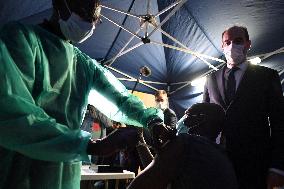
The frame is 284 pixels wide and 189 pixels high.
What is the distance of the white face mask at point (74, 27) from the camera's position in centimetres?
174

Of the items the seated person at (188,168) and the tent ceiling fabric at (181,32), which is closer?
the seated person at (188,168)

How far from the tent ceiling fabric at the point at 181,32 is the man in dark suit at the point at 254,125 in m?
2.42

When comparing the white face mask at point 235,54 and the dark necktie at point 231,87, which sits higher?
the white face mask at point 235,54

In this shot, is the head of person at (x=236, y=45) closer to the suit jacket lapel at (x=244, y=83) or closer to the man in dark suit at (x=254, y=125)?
the man in dark suit at (x=254, y=125)

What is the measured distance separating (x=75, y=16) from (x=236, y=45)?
1.65 metres

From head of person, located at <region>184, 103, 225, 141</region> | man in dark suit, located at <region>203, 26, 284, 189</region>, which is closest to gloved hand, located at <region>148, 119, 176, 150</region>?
head of person, located at <region>184, 103, 225, 141</region>

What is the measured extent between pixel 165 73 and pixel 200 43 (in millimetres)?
1441

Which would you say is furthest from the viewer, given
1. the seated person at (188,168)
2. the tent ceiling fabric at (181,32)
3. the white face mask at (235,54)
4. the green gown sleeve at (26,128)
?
the tent ceiling fabric at (181,32)

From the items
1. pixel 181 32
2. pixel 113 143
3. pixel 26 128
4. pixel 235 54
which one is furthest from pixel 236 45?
pixel 181 32

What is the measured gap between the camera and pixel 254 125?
232 cm

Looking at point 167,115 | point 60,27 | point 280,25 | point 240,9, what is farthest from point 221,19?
point 60,27

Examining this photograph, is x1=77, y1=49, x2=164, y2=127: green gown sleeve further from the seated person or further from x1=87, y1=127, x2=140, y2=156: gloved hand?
x1=87, y1=127, x2=140, y2=156: gloved hand

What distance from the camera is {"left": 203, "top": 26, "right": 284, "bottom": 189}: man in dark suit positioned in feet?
7.11

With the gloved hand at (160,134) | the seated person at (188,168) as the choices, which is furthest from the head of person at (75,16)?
the seated person at (188,168)
